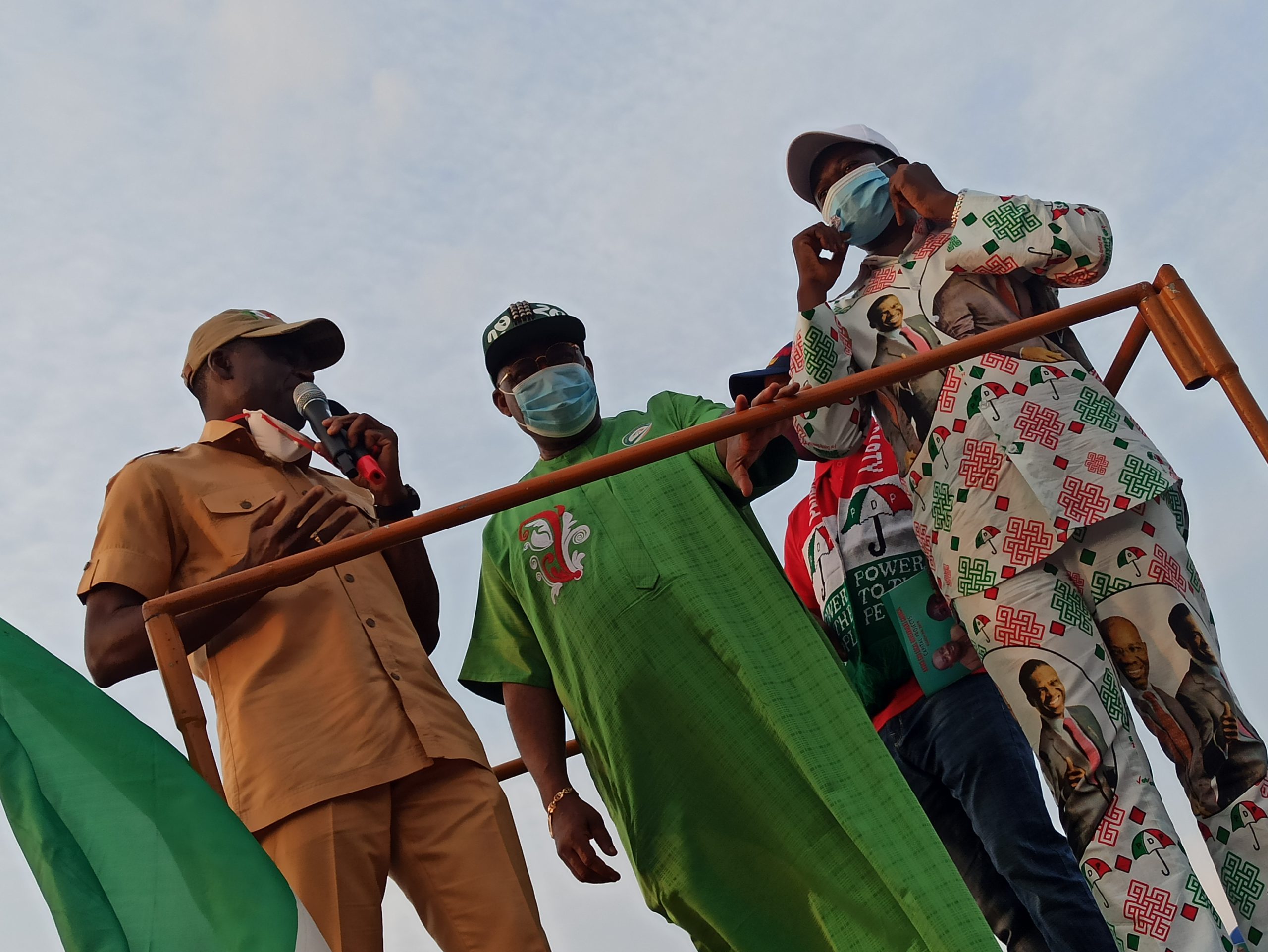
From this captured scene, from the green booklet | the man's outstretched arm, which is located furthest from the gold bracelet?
the green booklet

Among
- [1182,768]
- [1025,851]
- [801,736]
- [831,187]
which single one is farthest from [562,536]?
[1182,768]

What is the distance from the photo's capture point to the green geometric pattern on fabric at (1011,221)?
148 inches

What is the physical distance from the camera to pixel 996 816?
12.5 ft

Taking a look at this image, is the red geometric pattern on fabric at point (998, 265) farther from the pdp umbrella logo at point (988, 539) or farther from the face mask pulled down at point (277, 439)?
the face mask pulled down at point (277, 439)

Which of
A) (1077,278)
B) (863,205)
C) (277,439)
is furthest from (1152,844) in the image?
(277,439)

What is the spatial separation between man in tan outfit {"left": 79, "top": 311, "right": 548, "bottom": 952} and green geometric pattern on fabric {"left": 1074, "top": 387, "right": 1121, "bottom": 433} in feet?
5.41

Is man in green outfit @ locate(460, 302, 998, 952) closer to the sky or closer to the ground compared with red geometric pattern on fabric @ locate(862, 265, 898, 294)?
closer to the ground

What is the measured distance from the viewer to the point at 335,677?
3.62 metres

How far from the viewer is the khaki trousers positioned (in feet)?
10.9

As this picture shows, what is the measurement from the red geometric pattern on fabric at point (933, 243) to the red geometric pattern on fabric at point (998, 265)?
0.44 feet

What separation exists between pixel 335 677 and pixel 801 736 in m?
1.18

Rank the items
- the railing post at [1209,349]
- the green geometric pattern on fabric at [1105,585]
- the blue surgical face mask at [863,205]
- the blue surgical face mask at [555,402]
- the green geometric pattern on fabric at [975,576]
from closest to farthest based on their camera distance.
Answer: the railing post at [1209,349]
the green geometric pattern on fabric at [1105,585]
the green geometric pattern on fabric at [975,576]
the blue surgical face mask at [863,205]
the blue surgical face mask at [555,402]

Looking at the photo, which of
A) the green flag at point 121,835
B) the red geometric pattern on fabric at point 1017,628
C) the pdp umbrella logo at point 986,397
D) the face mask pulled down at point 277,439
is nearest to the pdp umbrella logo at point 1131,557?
the red geometric pattern on fabric at point 1017,628

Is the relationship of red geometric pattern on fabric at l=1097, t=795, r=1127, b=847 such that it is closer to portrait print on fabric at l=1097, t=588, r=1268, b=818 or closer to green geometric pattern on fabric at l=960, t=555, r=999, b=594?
portrait print on fabric at l=1097, t=588, r=1268, b=818
